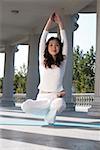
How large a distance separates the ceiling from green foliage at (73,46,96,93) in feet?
74.3

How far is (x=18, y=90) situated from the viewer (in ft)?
162

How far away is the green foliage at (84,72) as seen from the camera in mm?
45625

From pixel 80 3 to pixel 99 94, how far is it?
3.70 metres

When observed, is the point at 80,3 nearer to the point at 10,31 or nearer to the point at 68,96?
the point at 68,96

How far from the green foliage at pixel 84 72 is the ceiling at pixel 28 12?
22.7 m

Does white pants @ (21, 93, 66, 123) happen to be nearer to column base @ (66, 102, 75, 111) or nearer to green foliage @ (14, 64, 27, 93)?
column base @ (66, 102, 75, 111)

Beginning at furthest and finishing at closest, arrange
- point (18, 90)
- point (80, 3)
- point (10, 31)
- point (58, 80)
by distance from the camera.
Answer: point (18, 90), point (10, 31), point (80, 3), point (58, 80)

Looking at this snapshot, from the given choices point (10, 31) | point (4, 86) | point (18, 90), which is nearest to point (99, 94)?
point (10, 31)

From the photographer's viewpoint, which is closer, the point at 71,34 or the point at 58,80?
the point at 58,80

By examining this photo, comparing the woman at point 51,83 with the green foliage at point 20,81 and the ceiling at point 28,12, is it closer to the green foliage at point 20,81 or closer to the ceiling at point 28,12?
the ceiling at point 28,12

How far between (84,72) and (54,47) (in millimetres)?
40786

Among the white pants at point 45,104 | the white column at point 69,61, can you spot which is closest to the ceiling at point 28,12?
the white column at point 69,61

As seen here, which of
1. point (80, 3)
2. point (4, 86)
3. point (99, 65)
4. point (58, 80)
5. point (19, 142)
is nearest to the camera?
point (19, 142)

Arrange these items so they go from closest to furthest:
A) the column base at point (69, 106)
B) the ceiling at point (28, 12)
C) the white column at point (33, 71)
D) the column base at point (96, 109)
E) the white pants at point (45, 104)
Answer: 1. the white pants at point (45, 104)
2. the column base at point (96, 109)
3. the ceiling at point (28, 12)
4. the column base at point (69, 106)
5. the white column at point (33, 71)
